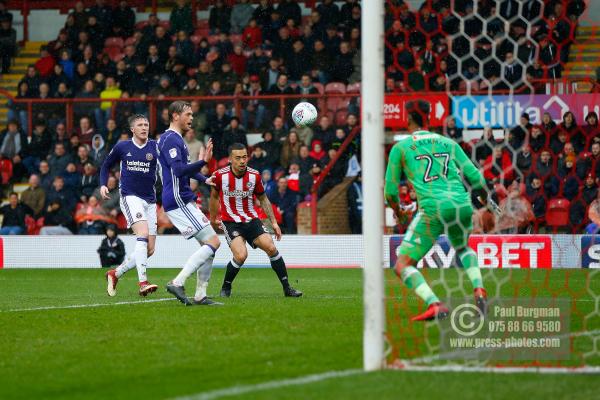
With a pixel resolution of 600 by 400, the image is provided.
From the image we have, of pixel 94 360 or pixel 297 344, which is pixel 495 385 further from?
pixel 94 360

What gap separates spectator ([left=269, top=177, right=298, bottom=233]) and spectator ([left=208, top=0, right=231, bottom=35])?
21.4 feet

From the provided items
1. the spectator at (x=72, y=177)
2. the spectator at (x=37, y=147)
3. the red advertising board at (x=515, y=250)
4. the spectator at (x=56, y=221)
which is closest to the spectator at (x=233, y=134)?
the spectator at (x=72, y=177)

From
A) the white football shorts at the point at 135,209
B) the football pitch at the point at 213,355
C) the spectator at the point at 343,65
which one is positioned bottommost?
the football pitch at the point at 213,355

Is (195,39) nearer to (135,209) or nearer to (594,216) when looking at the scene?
(594,216)

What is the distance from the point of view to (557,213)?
1627 cm

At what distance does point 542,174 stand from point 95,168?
40.4 feet

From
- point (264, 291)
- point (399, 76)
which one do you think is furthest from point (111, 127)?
point (264, 291)

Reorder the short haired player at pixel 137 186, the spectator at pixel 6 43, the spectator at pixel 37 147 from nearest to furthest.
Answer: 1. the short haired player at pixel 137 186
2. the spectator at pixel 37 147
3. the spectator at pixel 6 43

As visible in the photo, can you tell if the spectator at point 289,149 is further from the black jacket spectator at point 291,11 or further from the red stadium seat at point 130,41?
the red stadium seat at point 130,41

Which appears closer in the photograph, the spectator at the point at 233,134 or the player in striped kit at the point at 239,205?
the player in striped kit at the point at 239,205

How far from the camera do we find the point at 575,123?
1327 centimetres

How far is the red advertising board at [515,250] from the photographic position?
18.5 metres

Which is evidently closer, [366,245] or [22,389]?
[22,389]

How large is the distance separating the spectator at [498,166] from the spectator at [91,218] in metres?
10.9
